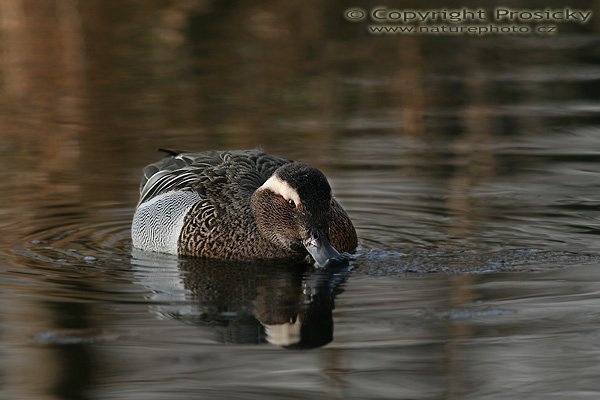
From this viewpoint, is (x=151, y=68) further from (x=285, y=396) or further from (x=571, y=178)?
(x=285, y=396)

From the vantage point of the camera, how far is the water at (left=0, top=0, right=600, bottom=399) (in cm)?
657

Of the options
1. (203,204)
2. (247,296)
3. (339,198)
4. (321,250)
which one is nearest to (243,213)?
(203,204)

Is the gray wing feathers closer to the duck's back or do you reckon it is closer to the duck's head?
the duck's back

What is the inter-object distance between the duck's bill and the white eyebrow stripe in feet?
0.86

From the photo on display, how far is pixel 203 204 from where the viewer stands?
9.62 meters

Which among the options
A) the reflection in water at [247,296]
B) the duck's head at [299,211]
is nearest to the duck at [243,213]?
the duck's head at [299,211]

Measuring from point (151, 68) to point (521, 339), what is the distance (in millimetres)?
11720

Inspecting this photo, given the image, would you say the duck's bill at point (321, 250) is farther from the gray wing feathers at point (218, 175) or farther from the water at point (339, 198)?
the gray wing feathers at point (218, 175)

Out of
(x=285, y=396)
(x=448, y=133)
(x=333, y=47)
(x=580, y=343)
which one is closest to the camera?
(x=285, y=396)

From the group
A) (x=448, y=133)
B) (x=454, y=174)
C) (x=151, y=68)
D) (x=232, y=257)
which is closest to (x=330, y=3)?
(x=151, y=68)

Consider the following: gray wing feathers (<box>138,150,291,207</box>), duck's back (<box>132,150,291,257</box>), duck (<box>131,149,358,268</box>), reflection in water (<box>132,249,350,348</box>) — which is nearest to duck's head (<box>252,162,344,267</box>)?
duck (<box>131,149,358,268</box>)

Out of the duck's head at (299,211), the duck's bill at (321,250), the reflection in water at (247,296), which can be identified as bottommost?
the reflection in water at (247,296)

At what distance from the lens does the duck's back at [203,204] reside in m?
9.43

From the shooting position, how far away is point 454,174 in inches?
456
